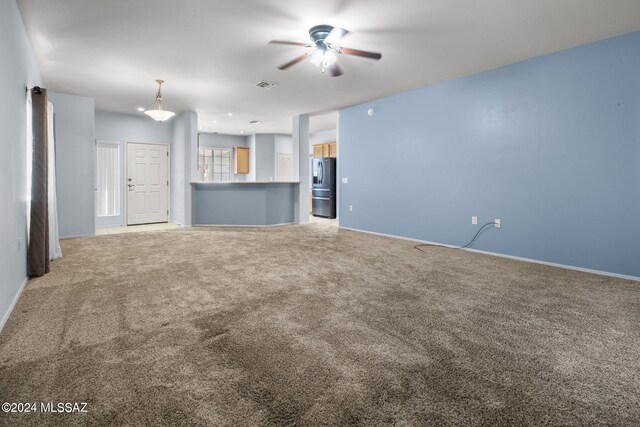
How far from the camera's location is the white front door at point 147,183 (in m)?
8.16

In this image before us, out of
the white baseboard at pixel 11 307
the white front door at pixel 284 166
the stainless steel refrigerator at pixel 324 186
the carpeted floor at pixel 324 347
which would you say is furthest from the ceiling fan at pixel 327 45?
the white front door at pixel 284 166

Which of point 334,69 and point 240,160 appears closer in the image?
point 334,69

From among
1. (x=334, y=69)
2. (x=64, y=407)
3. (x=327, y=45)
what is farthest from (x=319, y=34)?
(x=64, y=407)

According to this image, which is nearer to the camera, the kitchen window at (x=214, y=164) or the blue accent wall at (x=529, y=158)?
the blue accent wall at (x=529, y=158)

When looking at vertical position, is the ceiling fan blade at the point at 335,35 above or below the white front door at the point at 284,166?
above

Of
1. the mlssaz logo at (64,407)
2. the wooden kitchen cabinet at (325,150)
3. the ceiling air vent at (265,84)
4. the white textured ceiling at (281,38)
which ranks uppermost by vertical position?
the ceiling air vent at (265,84)

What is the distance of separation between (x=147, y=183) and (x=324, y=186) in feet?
14.9

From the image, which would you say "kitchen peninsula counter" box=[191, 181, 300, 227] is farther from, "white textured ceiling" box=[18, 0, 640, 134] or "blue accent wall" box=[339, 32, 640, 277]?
"blue accent wall" box=[339, 32, 640, 277]

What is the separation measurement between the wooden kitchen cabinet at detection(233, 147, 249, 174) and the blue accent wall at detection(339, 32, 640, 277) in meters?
6.14

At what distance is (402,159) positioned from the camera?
6.22 m

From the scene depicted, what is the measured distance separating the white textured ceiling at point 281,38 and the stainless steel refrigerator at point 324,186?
330cm

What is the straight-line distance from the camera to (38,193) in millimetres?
3625

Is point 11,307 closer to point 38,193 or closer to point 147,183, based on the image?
point 38,193

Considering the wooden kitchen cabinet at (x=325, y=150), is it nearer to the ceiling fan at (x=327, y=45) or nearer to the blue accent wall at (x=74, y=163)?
the blue accent wall at (x=74, y=163)
